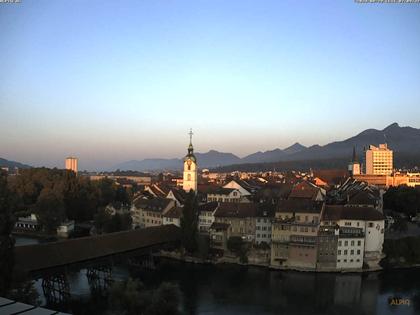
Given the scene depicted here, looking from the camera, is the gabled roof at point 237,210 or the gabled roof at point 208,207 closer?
the gabled roof at point 237,210

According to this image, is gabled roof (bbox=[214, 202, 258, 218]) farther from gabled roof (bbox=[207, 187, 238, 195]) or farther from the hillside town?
gabled roof (bbox=[207, 187, 238, 195])

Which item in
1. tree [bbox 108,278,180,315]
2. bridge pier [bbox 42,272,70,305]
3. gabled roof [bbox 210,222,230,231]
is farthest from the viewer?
gabled roof [bbox 210,222,230,231]

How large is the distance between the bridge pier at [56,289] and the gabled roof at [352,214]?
17628 millimetres

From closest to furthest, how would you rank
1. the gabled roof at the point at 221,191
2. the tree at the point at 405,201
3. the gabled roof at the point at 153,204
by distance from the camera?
the gabled roof at the point at 153,204, the tree at the point at 405,201, the gabled roof at the point at 221,191

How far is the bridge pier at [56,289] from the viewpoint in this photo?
79.5 feet

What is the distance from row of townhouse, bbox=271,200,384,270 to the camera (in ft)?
103

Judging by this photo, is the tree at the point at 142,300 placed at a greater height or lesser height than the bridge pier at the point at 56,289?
greater

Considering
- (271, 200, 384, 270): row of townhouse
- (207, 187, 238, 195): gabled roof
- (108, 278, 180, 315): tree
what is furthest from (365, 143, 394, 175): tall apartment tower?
(108, 278, 180, 315): tree

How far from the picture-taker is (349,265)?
31453 mm

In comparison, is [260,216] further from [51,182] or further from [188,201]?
[51,182]

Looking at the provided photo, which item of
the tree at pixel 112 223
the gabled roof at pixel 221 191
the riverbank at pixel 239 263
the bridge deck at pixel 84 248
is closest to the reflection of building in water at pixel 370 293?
the riverbank at pixel 239 263

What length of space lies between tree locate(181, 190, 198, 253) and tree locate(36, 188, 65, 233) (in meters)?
15.5

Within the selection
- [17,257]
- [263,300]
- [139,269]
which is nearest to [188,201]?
[139,269]

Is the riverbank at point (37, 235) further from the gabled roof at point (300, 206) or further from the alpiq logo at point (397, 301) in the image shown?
the alpiq logo at point (397, 301)
